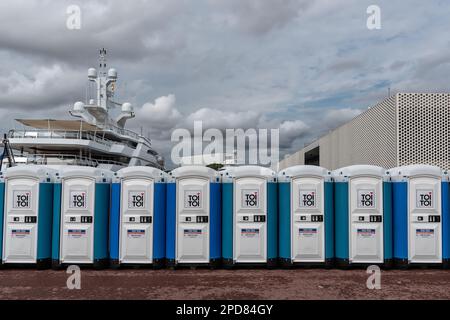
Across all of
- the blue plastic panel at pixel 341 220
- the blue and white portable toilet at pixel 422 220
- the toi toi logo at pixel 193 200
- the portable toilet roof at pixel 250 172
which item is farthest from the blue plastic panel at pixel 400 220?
the toi toi logo at pixel 193 200

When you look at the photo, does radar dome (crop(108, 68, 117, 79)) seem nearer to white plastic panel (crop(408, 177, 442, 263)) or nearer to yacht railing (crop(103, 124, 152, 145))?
yacht railing (crop(103, 124, 152, 145))

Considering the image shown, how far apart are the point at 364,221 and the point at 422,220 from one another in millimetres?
1206

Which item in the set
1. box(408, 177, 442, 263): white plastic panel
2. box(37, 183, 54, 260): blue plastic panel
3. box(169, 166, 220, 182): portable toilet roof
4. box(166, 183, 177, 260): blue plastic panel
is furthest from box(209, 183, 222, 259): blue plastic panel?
box(408, 177, 442, 263): white plastic panel

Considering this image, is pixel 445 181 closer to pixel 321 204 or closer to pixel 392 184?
pixel 392 184

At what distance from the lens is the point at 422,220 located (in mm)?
7320

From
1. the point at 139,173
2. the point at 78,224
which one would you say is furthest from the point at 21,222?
the point at 139,173

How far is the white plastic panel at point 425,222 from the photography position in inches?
288

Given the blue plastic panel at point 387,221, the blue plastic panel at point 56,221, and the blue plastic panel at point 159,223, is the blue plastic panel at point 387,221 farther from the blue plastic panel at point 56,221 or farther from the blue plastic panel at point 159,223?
the blue plastic panel at point 56,221

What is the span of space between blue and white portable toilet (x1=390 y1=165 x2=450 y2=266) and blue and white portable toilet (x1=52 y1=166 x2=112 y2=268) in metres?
6.23

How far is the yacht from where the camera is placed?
3011cm

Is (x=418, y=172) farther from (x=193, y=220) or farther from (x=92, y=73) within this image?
(x=92, y=73)

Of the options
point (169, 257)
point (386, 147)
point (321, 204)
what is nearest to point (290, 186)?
point (321, 204)

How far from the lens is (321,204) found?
741 centimetres

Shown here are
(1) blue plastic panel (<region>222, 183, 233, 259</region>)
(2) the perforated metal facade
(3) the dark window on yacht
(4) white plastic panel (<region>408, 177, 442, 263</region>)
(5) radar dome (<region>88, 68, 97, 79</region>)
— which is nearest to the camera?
(4) white plastic panel (<region>408, 177, 442, 263</region>)
